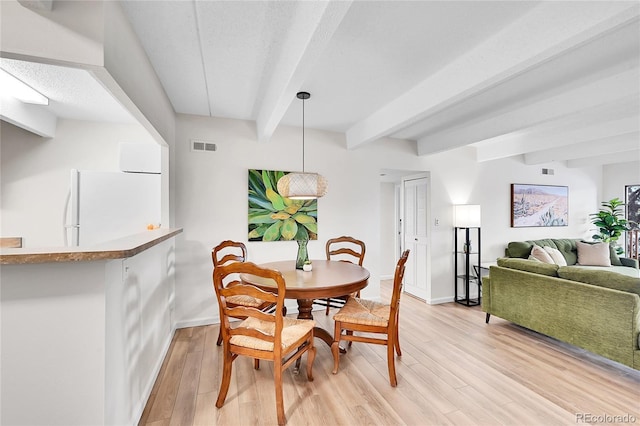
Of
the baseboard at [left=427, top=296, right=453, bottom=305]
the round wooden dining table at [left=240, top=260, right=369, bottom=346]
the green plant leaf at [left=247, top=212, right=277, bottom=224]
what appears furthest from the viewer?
the baseboard at [left=427, top=296, right=453, bottom=305]

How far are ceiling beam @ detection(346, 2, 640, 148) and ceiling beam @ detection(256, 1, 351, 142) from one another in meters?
1.14

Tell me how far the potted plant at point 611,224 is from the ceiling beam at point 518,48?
5186mm

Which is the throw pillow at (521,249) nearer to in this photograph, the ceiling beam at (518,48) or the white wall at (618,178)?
the white wall at (618,178)

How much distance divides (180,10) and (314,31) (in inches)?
32.2

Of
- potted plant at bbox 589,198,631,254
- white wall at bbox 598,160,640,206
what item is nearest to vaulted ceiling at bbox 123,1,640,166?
potted plant at bbox 589,198,631,254

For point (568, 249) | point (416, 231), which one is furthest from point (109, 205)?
point (568, 249)

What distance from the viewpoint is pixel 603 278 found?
2.53 metres

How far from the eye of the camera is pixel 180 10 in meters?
1.72

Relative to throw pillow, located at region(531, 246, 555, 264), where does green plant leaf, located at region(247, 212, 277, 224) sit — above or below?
above

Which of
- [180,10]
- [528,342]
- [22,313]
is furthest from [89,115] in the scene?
[528,342]

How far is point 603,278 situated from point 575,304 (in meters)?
0.32

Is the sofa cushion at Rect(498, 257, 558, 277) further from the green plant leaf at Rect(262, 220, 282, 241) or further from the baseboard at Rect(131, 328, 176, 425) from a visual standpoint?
the baseboard at Rect(131, 328, 176, 425)

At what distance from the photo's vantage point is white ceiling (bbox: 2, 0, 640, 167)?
1.66 metres

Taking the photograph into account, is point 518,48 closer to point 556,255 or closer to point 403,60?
point 403,60
